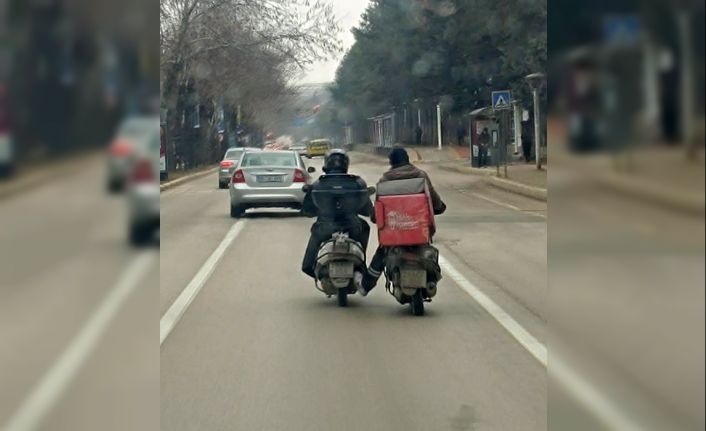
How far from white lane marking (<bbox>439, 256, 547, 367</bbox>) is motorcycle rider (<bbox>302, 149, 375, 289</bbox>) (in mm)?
1222

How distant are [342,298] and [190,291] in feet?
6.88

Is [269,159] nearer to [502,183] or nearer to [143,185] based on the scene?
[502,183]

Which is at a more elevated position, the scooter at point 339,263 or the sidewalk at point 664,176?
the sidewalk at point 664,176

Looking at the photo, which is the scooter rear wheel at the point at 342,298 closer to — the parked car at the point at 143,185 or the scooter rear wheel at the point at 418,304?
the scooter rear wheel at the point at 418,304

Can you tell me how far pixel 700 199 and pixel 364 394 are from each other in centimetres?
469

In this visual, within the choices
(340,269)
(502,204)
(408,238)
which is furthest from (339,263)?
(502,204)

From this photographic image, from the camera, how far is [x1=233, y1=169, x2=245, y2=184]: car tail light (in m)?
23.1

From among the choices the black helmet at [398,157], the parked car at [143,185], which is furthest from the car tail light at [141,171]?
the black helmet at [398,157]

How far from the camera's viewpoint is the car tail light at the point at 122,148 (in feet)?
6.50

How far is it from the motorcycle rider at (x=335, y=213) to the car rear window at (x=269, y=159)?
13011 mm

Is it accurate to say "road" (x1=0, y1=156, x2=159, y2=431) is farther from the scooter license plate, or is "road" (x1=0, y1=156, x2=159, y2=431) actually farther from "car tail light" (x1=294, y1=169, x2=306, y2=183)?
"car tail light" (x1=294, y1=169, x2=306, y2=183)

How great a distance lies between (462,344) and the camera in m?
8.38

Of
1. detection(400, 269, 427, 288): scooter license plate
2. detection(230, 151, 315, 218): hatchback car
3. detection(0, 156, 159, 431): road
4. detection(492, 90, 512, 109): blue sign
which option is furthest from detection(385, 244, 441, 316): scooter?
detection(492, 90, 512, 109): blue sign

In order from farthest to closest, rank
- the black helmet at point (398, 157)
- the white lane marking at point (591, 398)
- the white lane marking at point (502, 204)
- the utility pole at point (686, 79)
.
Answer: the white lane marking at point (502, 204)
the black helmet at point (398, 157)
the white lane marking at point (591, 398)
the utility pole at point (686, 79)
